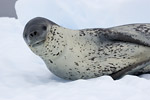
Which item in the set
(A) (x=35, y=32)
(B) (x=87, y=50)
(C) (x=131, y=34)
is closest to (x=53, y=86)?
(A) (x=35, y=32)

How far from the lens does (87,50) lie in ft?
8.47

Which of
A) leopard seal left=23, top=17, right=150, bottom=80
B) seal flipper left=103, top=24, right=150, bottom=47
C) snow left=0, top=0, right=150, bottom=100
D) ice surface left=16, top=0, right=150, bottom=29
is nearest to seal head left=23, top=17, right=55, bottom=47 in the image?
leopard seal left=23, top=17, right=150, bottom=80

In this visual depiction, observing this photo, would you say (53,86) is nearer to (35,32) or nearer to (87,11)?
(35,32)

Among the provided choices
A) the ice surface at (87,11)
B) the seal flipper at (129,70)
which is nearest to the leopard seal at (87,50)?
the seal flipper at (129,70)

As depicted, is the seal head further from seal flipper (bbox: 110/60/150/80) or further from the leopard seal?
seal flipper (bbox: 110/60/150/80)

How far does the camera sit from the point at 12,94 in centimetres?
187

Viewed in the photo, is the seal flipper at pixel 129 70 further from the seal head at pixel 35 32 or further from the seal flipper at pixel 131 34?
the seal head at pixel 35 32

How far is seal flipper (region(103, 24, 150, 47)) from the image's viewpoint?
2658 millimetres

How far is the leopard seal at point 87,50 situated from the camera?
2.36 meters

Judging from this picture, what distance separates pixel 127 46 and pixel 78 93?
108cm

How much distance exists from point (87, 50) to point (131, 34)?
48 cm

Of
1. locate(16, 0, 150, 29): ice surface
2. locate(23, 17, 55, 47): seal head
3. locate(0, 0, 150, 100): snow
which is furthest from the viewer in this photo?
locate(16, 0, 150, 29): ice surface

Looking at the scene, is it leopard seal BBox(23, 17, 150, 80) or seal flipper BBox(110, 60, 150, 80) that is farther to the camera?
seal flipper BBox(110, 60, 150, 80)

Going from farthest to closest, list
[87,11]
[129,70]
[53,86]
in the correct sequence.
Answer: [87,11] → [129,70] → [53,86]
